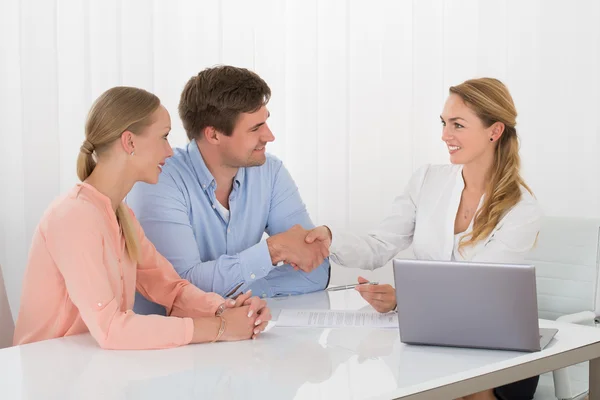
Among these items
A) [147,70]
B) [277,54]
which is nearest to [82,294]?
[147,70]

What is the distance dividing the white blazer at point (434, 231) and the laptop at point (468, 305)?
65 cm

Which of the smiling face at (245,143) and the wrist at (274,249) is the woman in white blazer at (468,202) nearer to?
the wrist at (274,249)

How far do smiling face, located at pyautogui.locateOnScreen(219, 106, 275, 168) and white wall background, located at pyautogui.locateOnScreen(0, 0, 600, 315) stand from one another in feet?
2.45

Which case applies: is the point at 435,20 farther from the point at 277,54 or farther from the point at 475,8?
the point at 277,54

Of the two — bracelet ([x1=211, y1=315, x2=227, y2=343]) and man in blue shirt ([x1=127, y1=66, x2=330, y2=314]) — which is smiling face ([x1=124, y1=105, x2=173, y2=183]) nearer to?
man in blue shirt ([x1=127, y1=66, x2=330, y2=314])

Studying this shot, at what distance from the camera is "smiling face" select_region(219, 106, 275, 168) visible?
8.75 ft

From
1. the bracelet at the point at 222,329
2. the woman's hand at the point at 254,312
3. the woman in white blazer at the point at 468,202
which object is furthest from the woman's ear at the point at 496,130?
the bracelet at the point at 222,329

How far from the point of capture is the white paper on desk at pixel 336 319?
2051 millimetres

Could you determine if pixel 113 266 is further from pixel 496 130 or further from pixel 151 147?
pixel 496 130

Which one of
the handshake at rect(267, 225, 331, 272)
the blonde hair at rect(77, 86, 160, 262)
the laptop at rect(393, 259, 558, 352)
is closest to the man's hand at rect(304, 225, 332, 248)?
the handshake at rect(267, 225, 331, 272)

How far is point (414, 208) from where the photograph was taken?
281 cm

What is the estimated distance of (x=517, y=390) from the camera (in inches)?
83.7

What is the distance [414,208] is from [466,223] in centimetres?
23

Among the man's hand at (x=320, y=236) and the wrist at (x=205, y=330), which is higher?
the man's hand at (x=320, y=236)
